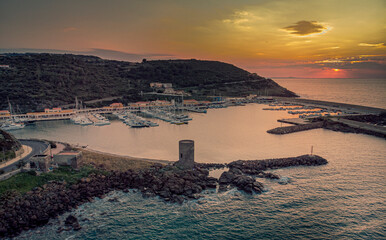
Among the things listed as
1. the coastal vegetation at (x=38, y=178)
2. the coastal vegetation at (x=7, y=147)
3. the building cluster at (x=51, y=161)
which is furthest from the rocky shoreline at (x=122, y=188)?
the coastal vegetation at (x=7, y=147)

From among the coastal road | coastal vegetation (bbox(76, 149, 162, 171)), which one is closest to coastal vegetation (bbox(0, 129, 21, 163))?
the coastal road

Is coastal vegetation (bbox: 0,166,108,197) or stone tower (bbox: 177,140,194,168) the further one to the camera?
stone tower (bbox: 177,140,194,168)

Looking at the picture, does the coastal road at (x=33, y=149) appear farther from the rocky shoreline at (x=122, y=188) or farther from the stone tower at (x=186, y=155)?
the stone tower at (x=186, y=155)

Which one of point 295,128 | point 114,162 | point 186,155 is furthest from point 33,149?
point 295,128

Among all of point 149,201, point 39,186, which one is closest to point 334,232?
point 149,201

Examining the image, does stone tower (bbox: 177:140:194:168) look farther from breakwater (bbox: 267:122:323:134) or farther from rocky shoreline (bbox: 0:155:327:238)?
breakwater (bbox: 267:122:323:134)

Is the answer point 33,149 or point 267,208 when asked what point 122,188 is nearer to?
point 267,208

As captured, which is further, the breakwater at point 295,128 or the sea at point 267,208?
the breakwater at point 295,128
